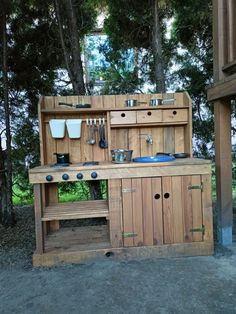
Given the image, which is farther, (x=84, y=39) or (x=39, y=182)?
(x=84, y=39)

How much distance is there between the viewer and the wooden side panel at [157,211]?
2.55 m

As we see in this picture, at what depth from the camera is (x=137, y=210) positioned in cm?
255

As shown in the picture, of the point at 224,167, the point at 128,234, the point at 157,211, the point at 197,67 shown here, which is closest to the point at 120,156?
the point at 157,211

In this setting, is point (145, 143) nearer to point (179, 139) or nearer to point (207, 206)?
A: point (179, 139)

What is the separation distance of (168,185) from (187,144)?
2.51 feet

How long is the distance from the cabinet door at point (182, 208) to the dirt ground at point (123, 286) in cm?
21

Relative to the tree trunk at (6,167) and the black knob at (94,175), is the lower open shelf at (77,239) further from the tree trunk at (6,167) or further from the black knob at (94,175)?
the tree trunk at (6,167)

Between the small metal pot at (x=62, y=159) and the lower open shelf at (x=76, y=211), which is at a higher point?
the small metal pot at (x=62, y=159)

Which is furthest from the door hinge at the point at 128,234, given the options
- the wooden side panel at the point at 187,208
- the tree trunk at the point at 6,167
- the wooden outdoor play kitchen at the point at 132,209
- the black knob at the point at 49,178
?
the tree trunk at the point at 6,167

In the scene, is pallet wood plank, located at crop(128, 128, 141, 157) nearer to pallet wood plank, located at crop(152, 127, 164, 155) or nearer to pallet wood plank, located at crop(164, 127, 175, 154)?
pallet wood plank, located at crop(152, 127, 164, 155)

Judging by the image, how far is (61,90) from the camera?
4.06 metres

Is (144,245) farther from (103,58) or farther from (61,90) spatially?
(103,58)

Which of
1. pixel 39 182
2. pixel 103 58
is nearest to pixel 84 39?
pixel 103 58

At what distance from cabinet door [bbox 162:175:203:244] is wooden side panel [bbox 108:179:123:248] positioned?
0.39 meters
